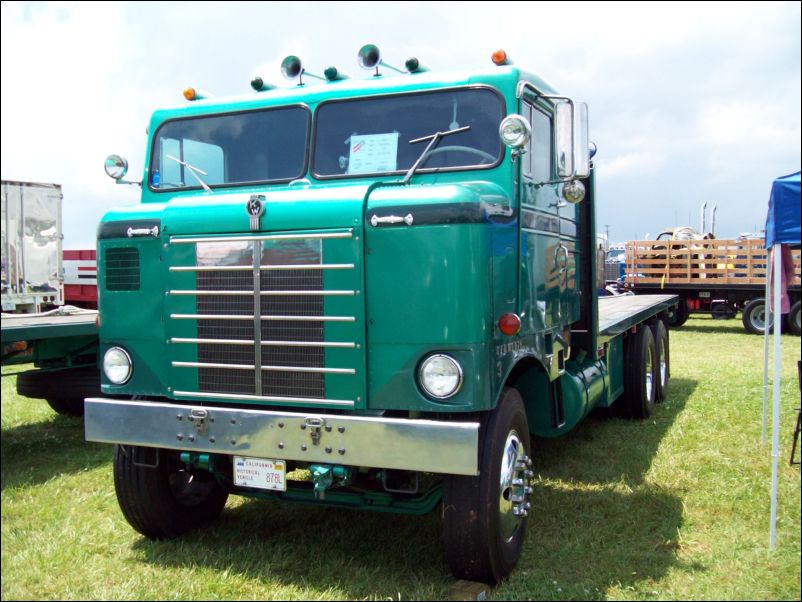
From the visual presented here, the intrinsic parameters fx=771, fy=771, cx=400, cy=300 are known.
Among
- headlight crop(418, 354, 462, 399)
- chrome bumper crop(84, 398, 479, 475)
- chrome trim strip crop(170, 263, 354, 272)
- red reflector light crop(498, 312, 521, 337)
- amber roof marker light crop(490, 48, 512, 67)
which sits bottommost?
chrome bumper crop(84, 398, 479, 475)

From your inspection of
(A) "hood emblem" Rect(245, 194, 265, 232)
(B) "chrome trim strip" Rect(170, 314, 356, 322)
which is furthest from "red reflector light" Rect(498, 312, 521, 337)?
(A) "hood emblem" Rect(245, 194, 265, 232)

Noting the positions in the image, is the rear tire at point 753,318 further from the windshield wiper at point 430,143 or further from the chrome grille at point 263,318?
the chrome grille at point 263,318

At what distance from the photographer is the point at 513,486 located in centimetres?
416

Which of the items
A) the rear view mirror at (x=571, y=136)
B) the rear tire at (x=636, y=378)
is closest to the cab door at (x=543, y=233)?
the rear view mirror at (x=571, y=136)

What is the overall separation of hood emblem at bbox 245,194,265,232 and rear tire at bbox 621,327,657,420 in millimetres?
5126

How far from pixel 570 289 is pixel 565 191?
1045 millimetres

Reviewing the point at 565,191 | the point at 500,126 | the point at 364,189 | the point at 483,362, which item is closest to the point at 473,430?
the point at 483,362

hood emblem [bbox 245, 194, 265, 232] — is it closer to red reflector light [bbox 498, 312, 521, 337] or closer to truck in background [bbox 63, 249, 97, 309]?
red reflector light [bbox 498, 312, 521, 337]

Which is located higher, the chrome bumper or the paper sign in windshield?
the paper sign in windshield

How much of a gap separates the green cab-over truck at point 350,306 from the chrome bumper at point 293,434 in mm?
10

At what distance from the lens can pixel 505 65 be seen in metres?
4.57

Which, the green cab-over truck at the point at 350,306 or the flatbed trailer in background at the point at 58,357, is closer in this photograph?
→ the green cab-over truck at the point at 350,306

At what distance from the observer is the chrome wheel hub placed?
404 cm

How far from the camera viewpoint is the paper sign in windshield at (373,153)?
4.55 meters
